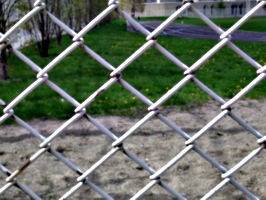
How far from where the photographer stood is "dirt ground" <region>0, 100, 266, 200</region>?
335 cm

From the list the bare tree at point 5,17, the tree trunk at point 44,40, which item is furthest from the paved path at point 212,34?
the bare tree at point 5,17

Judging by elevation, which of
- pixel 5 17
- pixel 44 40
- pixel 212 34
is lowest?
pixel 212 34

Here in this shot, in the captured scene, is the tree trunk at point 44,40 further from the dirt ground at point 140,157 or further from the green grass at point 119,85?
the dirt ground at point 140,157

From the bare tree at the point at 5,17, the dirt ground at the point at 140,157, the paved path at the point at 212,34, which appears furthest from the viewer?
the paved path at the point at 212,34

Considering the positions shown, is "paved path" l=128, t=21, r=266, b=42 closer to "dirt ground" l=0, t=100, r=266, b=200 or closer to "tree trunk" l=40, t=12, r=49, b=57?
"tree trunk" l=40, t=12, r=49, b=57

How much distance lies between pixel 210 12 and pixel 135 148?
56067 millimetres

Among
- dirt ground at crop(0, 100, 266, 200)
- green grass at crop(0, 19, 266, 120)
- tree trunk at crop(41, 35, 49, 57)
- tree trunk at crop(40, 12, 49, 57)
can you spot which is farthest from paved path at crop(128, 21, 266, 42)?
dirt ground at crop(0, 100, 266, 200)

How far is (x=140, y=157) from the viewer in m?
4.04

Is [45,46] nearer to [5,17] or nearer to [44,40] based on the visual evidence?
[44,40]

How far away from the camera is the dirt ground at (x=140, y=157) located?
3350 mm

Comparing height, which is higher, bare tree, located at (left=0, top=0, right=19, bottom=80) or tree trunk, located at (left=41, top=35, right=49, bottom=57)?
bare tree, located at (left=0, top=0, right=19, bottom=80)

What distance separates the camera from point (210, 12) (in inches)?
2312

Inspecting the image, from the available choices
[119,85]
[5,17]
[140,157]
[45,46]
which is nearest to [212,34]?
[45,46]

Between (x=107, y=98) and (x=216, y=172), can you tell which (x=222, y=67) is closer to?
(x=107, y=98)
